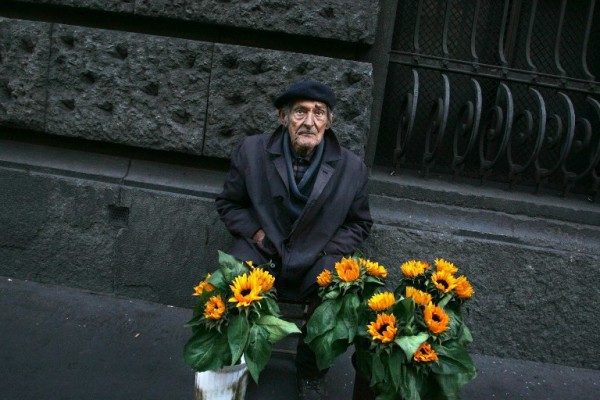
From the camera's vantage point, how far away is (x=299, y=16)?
11.9 ft

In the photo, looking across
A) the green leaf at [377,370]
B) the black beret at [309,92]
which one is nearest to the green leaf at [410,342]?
the green leaf at [377,370]

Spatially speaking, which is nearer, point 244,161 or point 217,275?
point 217,275

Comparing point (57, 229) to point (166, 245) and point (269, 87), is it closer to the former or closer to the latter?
point (166, 245)

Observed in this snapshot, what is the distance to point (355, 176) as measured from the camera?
3.21 meters

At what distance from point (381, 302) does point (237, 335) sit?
1.71ft

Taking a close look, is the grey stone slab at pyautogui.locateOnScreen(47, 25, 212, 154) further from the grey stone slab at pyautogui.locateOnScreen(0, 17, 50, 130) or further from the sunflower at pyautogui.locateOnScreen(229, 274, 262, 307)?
the sunflower at pyautogui.locateOnScreen(229, 274, 262, 307)

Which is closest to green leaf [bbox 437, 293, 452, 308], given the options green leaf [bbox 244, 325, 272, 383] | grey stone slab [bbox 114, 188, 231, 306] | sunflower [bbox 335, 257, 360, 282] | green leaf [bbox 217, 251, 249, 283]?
sunflower [bbox 335, 257, 360, 282]

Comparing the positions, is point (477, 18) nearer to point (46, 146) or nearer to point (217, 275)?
point (217, 275)

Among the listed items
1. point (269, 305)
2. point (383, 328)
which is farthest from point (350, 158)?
point (383, 328)

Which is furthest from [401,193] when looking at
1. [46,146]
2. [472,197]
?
[46,146]

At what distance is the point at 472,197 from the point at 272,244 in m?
1.33

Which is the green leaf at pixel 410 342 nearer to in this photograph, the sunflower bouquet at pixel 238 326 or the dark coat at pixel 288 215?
Result: the sunflower bouquet at pixel 238 326

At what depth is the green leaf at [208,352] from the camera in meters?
2.50

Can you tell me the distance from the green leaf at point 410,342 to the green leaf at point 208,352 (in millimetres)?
632
